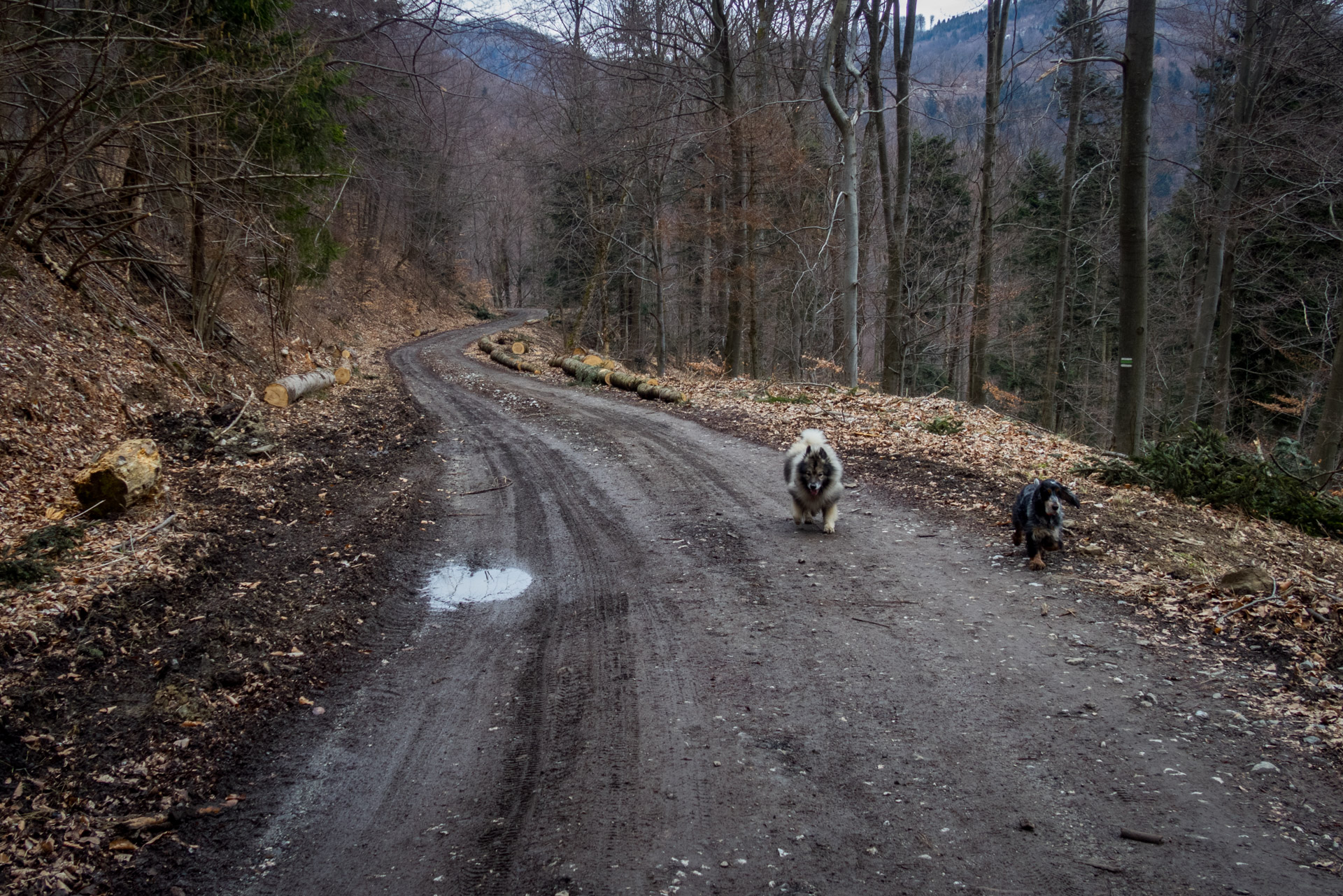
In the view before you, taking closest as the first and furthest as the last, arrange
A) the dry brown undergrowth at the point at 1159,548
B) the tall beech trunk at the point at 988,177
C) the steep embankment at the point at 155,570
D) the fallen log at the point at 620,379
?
the steep embankment at the point at 155,570
the dry brown undergrowth at the point at 1159,548
the fallen log at the point at 620,379
the tall beech trunk at the point at 988,177

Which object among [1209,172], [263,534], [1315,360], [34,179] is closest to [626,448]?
[263,534]

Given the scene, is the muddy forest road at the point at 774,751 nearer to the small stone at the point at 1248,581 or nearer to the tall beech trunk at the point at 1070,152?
the small stone at the point at 1248,581

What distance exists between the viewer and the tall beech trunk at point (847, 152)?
15.2 meters

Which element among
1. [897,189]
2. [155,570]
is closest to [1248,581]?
[155,570]

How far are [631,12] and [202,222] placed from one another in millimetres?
12598

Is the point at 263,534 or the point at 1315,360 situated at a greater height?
the point at 1315,360

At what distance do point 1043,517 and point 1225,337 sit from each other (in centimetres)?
1891

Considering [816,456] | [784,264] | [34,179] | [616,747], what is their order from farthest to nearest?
[784,264]
[816,456]
[34,179]
[616,747]

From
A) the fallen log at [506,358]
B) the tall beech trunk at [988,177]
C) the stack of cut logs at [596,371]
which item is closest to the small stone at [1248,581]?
the stack of cut logs at [596,371]

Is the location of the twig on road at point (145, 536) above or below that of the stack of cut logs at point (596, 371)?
below

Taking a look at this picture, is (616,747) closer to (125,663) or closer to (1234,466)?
(125,663)

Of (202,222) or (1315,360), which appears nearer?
(202,222)

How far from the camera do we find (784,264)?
23.4m

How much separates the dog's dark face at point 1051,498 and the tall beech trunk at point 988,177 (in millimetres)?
13991
